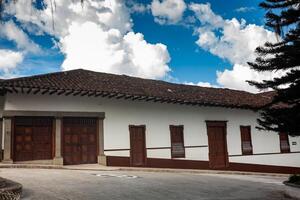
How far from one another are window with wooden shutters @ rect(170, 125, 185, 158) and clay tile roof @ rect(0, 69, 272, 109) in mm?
1618

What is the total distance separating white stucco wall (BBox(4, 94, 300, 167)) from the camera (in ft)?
50.1

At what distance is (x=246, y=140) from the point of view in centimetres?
2094

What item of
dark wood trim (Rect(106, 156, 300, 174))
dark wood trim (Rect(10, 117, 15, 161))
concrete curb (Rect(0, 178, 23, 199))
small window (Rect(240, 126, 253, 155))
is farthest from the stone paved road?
small window (Rect(240, 126, 253, 155))

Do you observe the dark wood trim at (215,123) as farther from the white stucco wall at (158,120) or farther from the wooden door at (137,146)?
the wooden door at (137,146)

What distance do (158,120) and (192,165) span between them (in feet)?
10.3

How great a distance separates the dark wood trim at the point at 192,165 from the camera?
1609 centimetres

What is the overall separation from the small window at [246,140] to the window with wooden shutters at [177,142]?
461cm

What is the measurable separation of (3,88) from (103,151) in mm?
5253

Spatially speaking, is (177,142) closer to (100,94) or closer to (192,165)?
(192,165)

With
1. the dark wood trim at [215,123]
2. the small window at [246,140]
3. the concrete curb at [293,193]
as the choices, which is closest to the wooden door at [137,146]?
the dark wood trim at [215,123]

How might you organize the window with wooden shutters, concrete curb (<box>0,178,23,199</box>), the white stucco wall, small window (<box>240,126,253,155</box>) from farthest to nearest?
1. small window (<box>240,126,253,155</box>)
2. the window with wooden shutters
3. the white stucco wall
4. concrete curb (<box>0,178,23,199</box>)

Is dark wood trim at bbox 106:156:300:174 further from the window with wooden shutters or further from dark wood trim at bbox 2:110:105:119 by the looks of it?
dark wood trim at bbox 2:110:105:119

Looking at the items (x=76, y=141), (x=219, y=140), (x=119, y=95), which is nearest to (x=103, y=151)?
(x=76, y=141)

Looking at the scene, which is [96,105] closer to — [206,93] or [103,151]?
[103,151]
